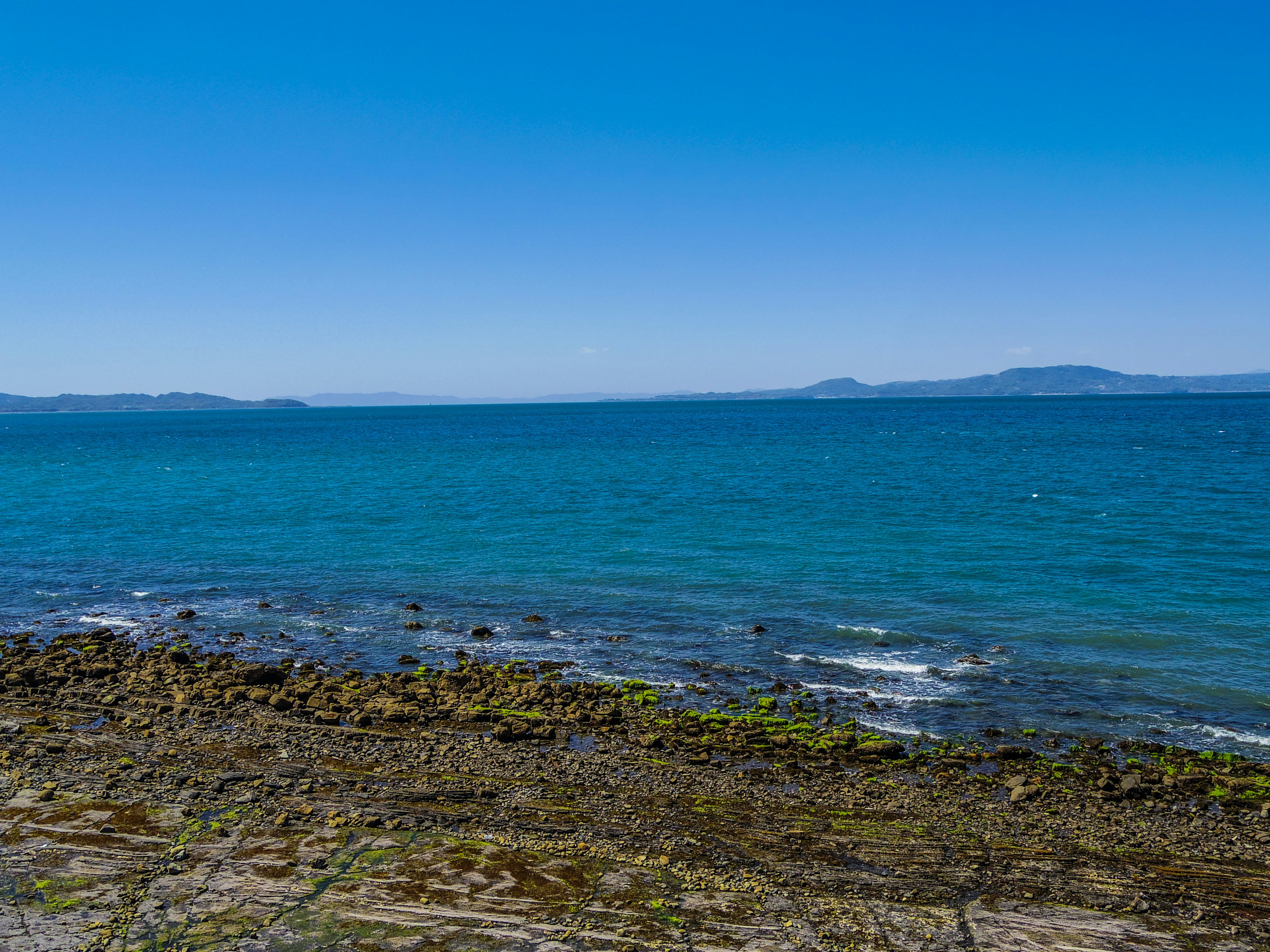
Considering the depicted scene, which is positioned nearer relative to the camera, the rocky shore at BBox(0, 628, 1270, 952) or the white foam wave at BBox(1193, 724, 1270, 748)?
the rocky shore at BBox(0, 628, 1270, 952)

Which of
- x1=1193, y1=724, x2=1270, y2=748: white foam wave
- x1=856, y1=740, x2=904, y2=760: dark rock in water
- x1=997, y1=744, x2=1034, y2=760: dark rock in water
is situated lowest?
x1=1193, y1=724, x2=1270, y2=748: white foam wave

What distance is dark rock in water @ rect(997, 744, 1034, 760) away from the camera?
53.8 ft

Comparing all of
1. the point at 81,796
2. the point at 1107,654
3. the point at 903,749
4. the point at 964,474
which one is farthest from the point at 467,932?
the point at 964,474

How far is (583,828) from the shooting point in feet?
42.7

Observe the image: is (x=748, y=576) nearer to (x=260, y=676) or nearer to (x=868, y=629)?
(x=868, y=629)

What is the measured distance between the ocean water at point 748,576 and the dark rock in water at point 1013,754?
1481 mm

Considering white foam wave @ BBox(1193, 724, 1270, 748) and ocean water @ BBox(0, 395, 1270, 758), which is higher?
ocean water @ BBox(0, 395, 1270, 758)

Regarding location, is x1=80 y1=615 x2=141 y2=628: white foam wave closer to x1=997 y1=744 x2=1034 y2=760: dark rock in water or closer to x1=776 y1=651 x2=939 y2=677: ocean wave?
x1=776 y1=651 x2=939 y2=677: ocean wave

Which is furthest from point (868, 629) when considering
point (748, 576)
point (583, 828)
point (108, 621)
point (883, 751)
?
point (108, 621)

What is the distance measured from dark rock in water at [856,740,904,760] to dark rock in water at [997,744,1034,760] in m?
1.94

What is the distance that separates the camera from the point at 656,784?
14.9 m

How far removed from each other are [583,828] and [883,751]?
6.94 meters

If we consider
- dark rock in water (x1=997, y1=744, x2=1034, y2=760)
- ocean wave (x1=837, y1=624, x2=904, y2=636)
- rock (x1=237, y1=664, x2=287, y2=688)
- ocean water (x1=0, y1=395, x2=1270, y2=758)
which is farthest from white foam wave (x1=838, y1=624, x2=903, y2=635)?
rock (x1=237, y1=664, x2=287, y2=688)

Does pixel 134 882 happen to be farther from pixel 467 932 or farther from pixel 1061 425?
pixel 1061 425
